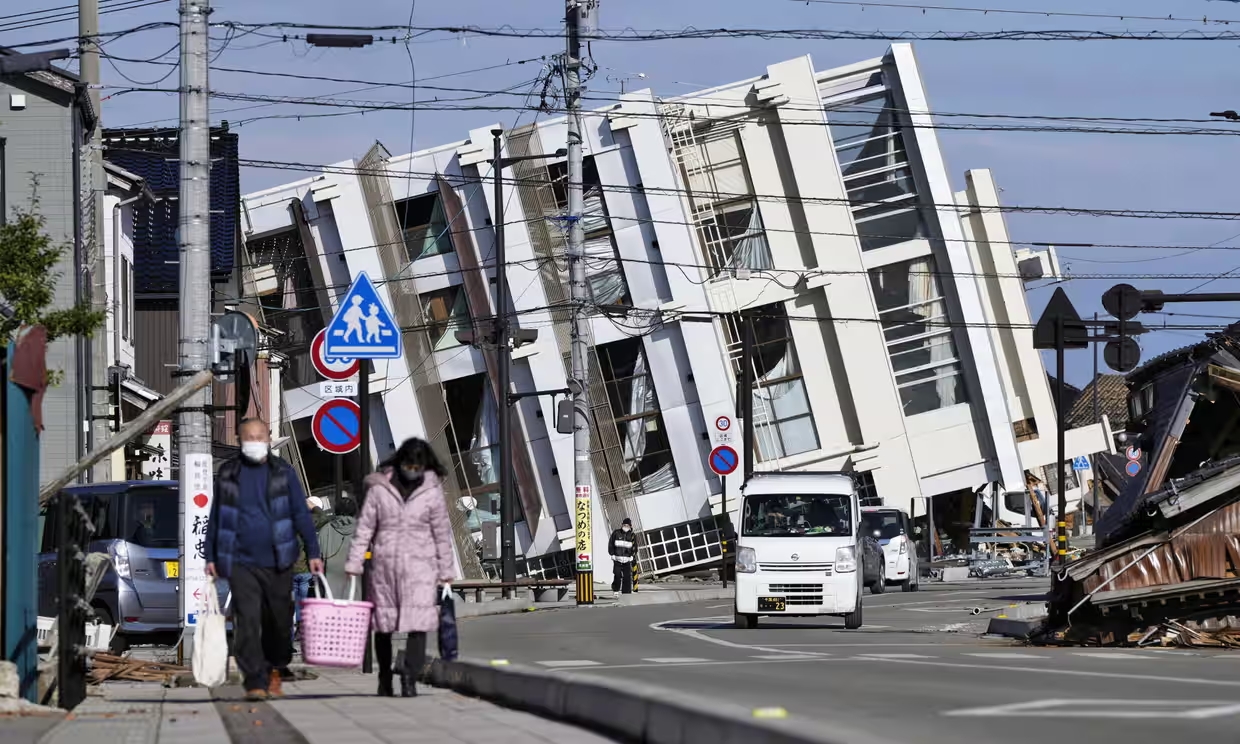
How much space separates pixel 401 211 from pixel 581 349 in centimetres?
1534

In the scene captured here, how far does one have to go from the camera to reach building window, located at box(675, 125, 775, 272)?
4962 cm

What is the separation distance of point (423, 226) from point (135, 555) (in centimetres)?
3145

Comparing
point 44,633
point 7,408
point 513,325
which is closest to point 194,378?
point 44,633

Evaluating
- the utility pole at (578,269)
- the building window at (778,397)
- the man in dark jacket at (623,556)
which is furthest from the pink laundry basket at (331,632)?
the building window at (778,397)

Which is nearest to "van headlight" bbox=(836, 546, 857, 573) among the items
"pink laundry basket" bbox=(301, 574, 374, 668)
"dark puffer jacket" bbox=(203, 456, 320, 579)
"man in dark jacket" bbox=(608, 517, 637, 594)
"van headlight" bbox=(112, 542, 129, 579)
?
"van headlight" bbox=(112, 542, 129, 579)

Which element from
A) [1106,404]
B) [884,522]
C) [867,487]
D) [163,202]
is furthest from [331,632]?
[1106,404]

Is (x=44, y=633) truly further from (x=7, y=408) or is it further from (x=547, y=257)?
(x=547, y=257)

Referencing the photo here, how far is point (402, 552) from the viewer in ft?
39.1

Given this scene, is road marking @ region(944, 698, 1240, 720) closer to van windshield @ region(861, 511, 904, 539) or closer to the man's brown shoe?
the man's brown shoe

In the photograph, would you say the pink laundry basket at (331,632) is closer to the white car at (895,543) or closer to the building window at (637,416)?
the white car at (895,543)

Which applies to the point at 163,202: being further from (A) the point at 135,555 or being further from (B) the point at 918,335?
(A) the point at 135,555

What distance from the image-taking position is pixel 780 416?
166 ft

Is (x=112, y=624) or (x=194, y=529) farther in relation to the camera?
(x=112, y=624)

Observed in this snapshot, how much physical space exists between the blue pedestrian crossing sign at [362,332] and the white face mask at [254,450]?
3.22 m
